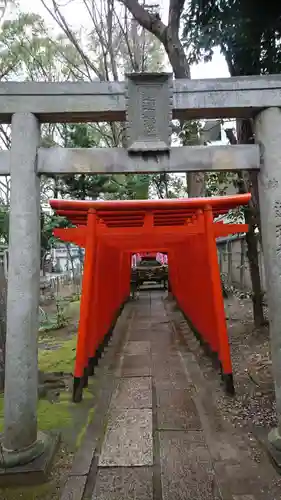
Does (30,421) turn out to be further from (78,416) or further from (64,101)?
(64,101)

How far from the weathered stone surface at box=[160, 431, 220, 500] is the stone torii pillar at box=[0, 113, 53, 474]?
50.1 inches

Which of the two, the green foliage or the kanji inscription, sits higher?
the green foliage

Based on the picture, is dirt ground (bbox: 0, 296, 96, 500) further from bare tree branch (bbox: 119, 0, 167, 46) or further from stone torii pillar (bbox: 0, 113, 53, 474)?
bare tree branch (bbox: 119, 0, 167, 46)

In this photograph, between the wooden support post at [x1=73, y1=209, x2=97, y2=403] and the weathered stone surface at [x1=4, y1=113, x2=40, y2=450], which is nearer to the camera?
the weathered stone surface at [x1=4, y1=113, x2=40, y2=450]

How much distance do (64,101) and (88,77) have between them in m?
10.6

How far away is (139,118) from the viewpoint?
11.8 ft

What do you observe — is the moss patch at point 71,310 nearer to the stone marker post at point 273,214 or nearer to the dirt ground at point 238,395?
the dirt ground at point 238,395

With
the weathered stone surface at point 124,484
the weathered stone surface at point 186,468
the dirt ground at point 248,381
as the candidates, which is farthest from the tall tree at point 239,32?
the weathered stone surface at point 124,484

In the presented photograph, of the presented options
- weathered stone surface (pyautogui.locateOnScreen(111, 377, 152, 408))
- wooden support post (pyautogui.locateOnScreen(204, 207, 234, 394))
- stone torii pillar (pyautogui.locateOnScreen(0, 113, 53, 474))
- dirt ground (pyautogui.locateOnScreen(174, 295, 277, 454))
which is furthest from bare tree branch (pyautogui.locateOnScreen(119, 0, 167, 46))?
weathered stone surface (pyautogui.locateOnScreen(111, 377, 152, 408))

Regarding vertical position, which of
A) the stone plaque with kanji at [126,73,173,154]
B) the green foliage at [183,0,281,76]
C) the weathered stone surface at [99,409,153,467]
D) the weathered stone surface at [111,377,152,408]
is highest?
the green foliage at [183,0,281,76]

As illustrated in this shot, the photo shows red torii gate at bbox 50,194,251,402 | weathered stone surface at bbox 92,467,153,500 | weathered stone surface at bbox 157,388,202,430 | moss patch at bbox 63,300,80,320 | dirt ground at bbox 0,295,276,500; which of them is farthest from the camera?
moss patch at bbox 63,300,80,320

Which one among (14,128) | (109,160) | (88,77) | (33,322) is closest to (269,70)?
(109,160)

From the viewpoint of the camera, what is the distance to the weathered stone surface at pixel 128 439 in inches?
148

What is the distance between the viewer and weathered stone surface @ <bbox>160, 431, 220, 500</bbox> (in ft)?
10.5
